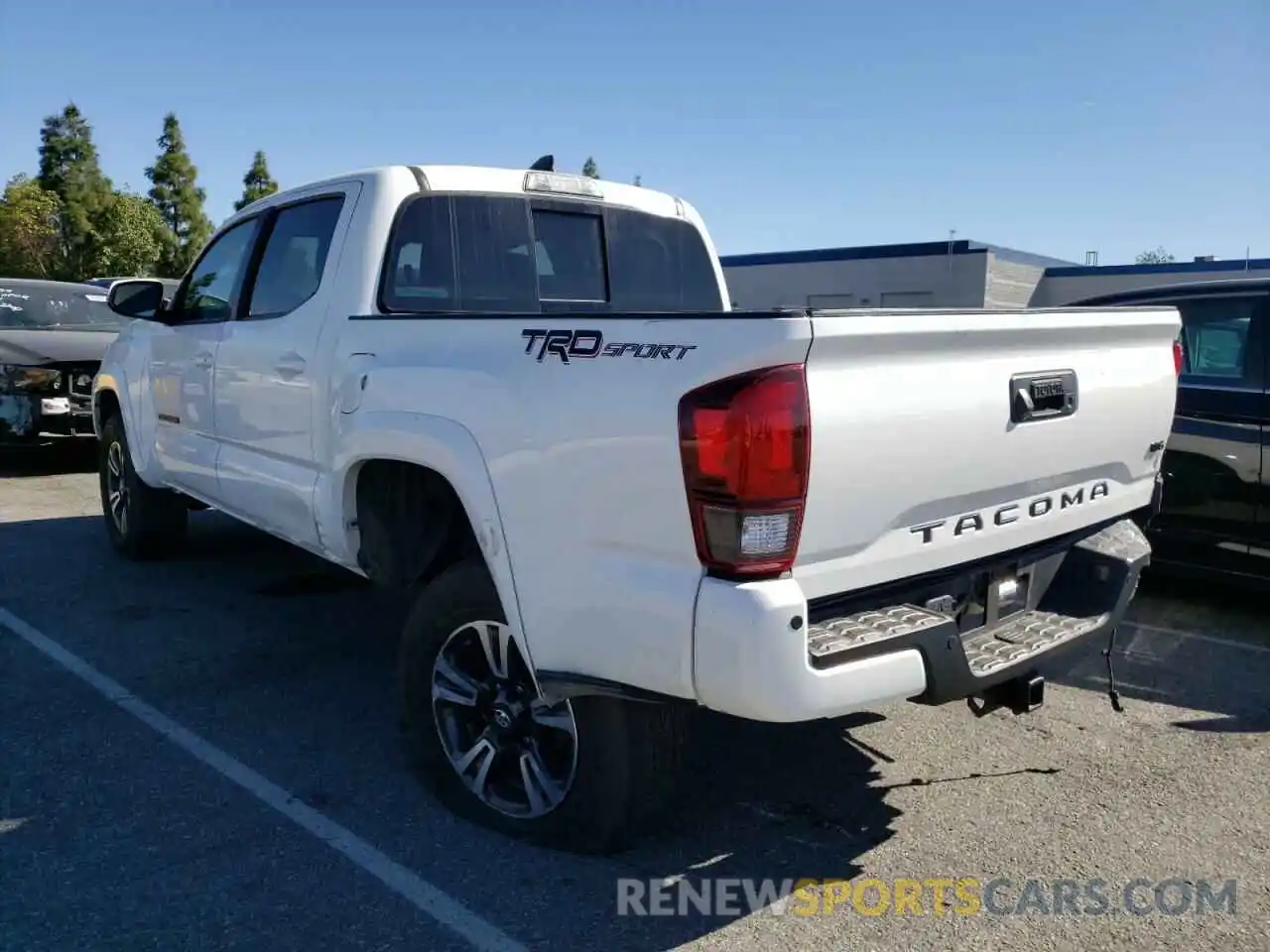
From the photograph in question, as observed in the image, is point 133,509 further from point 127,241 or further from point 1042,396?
point 127,241

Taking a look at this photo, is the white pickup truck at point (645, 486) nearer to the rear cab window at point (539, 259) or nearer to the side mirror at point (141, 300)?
the rear cab window at point (539, 259)

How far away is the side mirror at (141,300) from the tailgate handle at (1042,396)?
14.6 ft

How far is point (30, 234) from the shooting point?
42438mm

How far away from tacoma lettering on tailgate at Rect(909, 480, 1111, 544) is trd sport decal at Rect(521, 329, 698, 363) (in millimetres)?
825

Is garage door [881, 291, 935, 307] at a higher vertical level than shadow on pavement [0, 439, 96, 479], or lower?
higher

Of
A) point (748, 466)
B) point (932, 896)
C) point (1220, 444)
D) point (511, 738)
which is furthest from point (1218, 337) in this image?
point (511, 738)

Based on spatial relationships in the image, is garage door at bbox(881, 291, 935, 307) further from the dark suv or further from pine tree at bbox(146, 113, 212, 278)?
pine tree at bbox(146, 113, 212, 278)

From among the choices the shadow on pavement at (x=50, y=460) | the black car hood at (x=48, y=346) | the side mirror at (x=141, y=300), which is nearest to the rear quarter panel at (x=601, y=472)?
the side mirror at (x=141, y=300)

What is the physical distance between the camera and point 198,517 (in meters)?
8.28

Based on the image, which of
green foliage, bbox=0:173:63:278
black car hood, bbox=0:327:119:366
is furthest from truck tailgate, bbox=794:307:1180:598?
green foliage, bbox=0:173:63:278

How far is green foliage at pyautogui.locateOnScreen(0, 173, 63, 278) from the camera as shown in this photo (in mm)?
42344

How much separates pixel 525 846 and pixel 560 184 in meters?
2.78

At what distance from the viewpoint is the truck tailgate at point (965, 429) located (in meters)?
2.64

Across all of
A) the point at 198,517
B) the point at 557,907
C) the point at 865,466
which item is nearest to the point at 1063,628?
the point at 865,466
